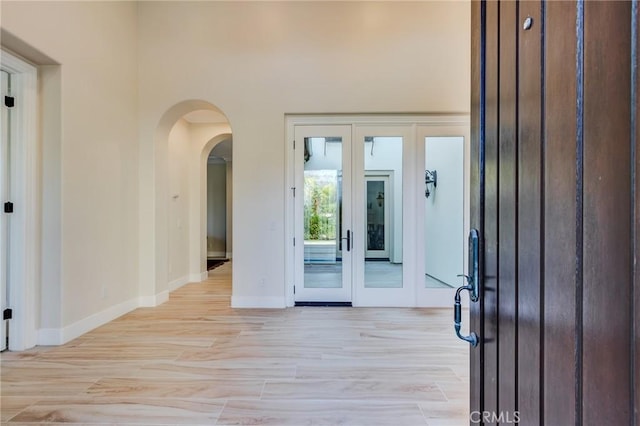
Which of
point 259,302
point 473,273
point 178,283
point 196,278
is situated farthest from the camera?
point 196,278

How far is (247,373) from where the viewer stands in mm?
2590

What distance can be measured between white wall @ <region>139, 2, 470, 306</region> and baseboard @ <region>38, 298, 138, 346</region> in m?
1.39

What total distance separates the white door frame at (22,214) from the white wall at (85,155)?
0.36ft

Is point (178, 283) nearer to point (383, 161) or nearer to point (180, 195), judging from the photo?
point (180, 195)

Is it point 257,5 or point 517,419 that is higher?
point 257,5

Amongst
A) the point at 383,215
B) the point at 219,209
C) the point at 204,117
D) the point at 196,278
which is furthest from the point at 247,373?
the point at 219,209

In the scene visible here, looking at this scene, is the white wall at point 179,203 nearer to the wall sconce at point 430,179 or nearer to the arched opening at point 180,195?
the arched opening at point 180,195

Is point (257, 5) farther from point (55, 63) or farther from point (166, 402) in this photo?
point (166, 402)

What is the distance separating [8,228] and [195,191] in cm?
323

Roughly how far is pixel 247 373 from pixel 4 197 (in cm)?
275

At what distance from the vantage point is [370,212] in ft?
14.7

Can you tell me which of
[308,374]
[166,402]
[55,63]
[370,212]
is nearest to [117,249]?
[55,63]

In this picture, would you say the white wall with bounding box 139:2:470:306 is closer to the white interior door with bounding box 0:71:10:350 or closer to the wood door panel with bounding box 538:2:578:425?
the white interior door with bounding box 0:71:10:350

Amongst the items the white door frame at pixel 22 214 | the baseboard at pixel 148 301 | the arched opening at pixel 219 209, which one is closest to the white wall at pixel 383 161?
the baseboard at pixel 148 301
